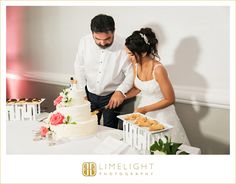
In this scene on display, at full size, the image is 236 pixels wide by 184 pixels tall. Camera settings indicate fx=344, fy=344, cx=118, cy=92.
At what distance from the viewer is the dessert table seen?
1.87 m

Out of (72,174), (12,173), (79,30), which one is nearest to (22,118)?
(12,173)

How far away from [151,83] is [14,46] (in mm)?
841

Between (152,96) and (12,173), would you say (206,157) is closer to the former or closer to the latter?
(152,96)

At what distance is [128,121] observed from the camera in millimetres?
1852

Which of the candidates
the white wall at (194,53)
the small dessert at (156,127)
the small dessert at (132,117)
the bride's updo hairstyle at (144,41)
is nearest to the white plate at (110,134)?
the small dessert at (132,117)

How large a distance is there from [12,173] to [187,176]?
38.2 inches

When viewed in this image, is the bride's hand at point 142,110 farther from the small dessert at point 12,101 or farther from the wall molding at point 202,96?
the small dessert at point 12,101

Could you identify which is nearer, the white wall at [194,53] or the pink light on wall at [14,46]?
the white wall at [194,53]

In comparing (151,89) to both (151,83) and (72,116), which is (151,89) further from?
(72,116)

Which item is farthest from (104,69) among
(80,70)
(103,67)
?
(80,70)

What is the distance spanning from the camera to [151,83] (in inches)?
76.7

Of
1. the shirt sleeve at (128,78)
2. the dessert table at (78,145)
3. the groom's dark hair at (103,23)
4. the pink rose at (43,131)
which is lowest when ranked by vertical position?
the dessert table at (78,145)

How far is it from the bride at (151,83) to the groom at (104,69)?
5 centimetres

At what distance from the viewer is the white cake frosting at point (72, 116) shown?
1.89 meters
